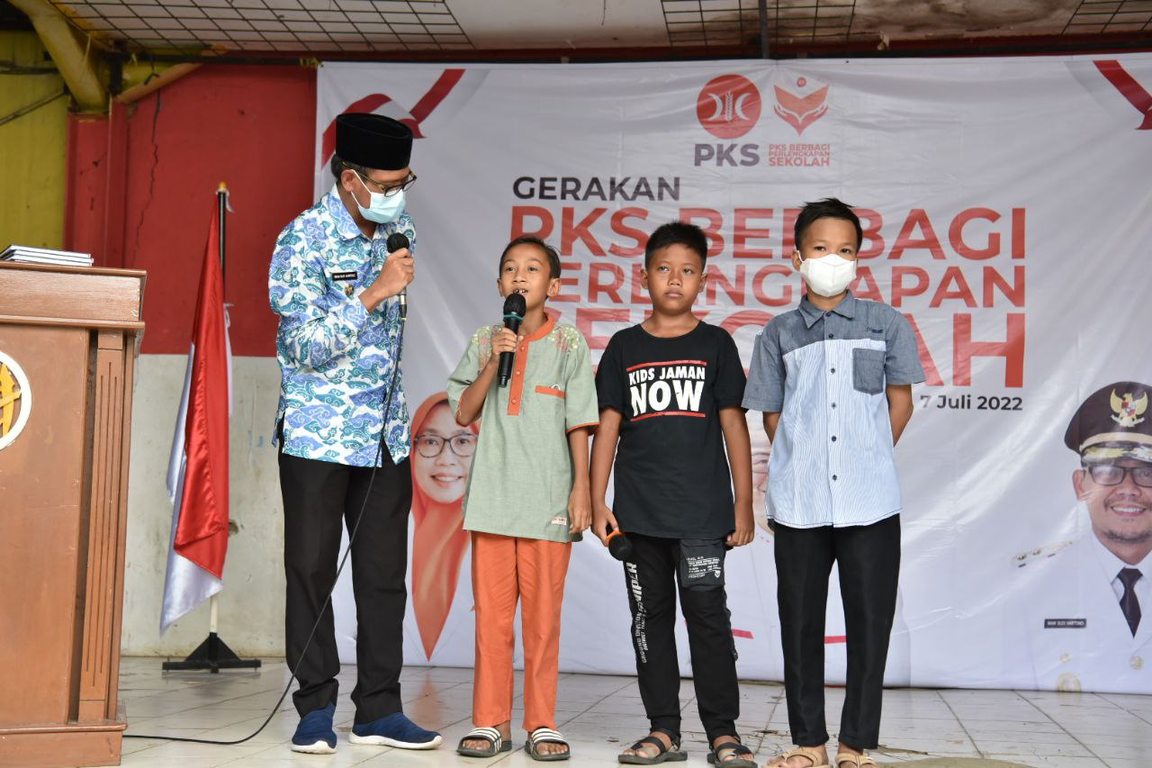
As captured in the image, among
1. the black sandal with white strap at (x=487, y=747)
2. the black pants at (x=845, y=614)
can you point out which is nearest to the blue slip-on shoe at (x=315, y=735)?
the black sandal with white strap at (x=487, y=747)

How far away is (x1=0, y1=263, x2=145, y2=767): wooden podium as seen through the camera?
2.64 metres

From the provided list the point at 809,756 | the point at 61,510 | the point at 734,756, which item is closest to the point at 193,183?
the point at 61,510

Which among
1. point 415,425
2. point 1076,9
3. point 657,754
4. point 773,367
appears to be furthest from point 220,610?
point 1076,9

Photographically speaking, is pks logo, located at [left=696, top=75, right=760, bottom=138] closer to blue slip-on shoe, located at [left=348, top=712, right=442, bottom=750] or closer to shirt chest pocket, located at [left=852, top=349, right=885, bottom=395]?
shirt chest pocket, located at [left=852, top=349, right=885, bottom=395]

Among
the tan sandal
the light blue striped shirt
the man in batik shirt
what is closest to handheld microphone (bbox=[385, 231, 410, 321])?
the man in batik shirt

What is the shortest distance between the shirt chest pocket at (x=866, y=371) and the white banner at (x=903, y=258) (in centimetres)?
182

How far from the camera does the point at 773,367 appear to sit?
9.85 feet

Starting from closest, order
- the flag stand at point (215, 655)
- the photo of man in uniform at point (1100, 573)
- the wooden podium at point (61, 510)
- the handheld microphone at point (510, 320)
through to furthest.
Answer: the wooden podium at point (61, 510) < the handheld microphone at point (510, 320) < the photo of man in uniform at point (1100, 573) < the flag stand at point (215, 655)

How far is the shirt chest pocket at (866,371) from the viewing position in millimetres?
2871

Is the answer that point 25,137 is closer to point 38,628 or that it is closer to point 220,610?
point 220,610

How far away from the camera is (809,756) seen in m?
2.83

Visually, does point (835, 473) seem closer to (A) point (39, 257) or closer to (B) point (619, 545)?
(B) point (619, 545)

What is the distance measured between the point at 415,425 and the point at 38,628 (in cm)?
234

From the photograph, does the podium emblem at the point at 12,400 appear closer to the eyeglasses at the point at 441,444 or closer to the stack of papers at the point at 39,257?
the stack of papers at the point at 39,257
